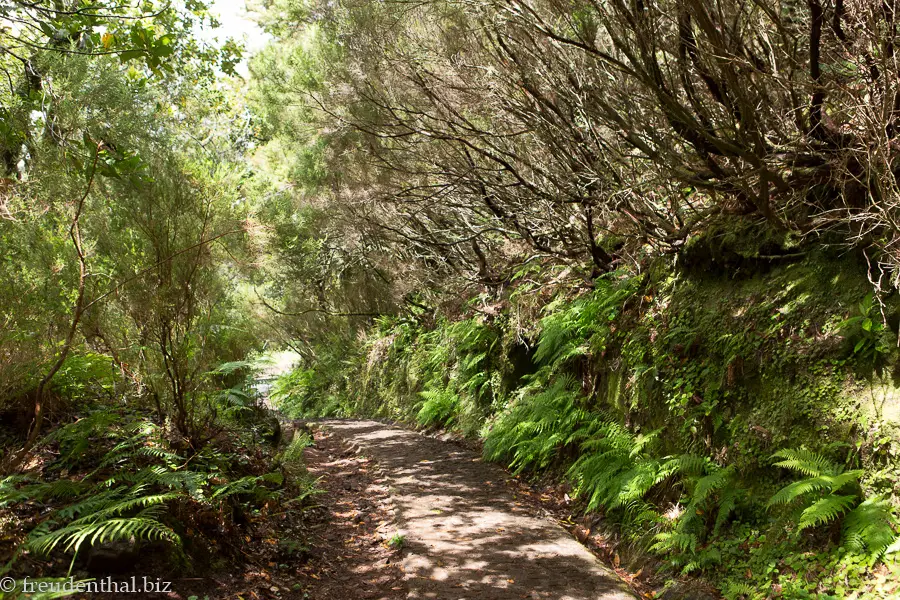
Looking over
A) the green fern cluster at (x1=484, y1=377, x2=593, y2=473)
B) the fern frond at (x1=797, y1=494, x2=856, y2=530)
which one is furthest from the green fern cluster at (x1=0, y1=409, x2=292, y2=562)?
the fern frond at (x1=797, y1=494, x2=856, y2=530)

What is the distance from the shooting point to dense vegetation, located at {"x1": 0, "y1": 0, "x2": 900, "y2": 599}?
396 centimetres

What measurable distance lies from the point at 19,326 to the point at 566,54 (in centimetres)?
555

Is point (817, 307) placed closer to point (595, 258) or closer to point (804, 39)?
point (804, 39)

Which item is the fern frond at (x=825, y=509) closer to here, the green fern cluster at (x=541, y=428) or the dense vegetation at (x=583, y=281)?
the dense vegetation at (x=583, y=281)

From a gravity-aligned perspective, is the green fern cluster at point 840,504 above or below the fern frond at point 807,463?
below

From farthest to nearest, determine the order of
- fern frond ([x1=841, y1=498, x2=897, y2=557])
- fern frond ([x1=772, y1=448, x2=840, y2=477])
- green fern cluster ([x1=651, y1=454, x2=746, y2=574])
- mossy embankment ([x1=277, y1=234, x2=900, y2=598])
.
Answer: green fern cluster ([x1=651, y1=454, x2=746, y2=574]) → fern frond ([x1=772, y1=448, x2=840, y2=477]) → mossy embankment ([x1=277, y1=234, x2=900, y2=598]) → fern frond ([x1=841, y1=498, x2=897, y2=557])

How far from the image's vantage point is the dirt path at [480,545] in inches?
176

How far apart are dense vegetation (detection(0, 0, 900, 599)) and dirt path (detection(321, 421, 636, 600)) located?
62cm

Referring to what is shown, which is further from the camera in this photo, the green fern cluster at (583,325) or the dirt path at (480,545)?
the green fern cluster at (583,325)

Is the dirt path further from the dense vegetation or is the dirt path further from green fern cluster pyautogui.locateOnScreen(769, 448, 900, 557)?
green fern cluster pyautogui.locateOnScreen(769, 448, 900, 557)

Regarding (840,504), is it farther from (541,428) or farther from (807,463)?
(541,428)

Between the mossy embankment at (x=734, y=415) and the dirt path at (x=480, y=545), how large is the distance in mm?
589

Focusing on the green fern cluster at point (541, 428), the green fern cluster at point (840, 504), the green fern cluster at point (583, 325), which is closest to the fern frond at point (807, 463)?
the green fern cluster at point (840, 504)

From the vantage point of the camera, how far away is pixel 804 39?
4.97m
